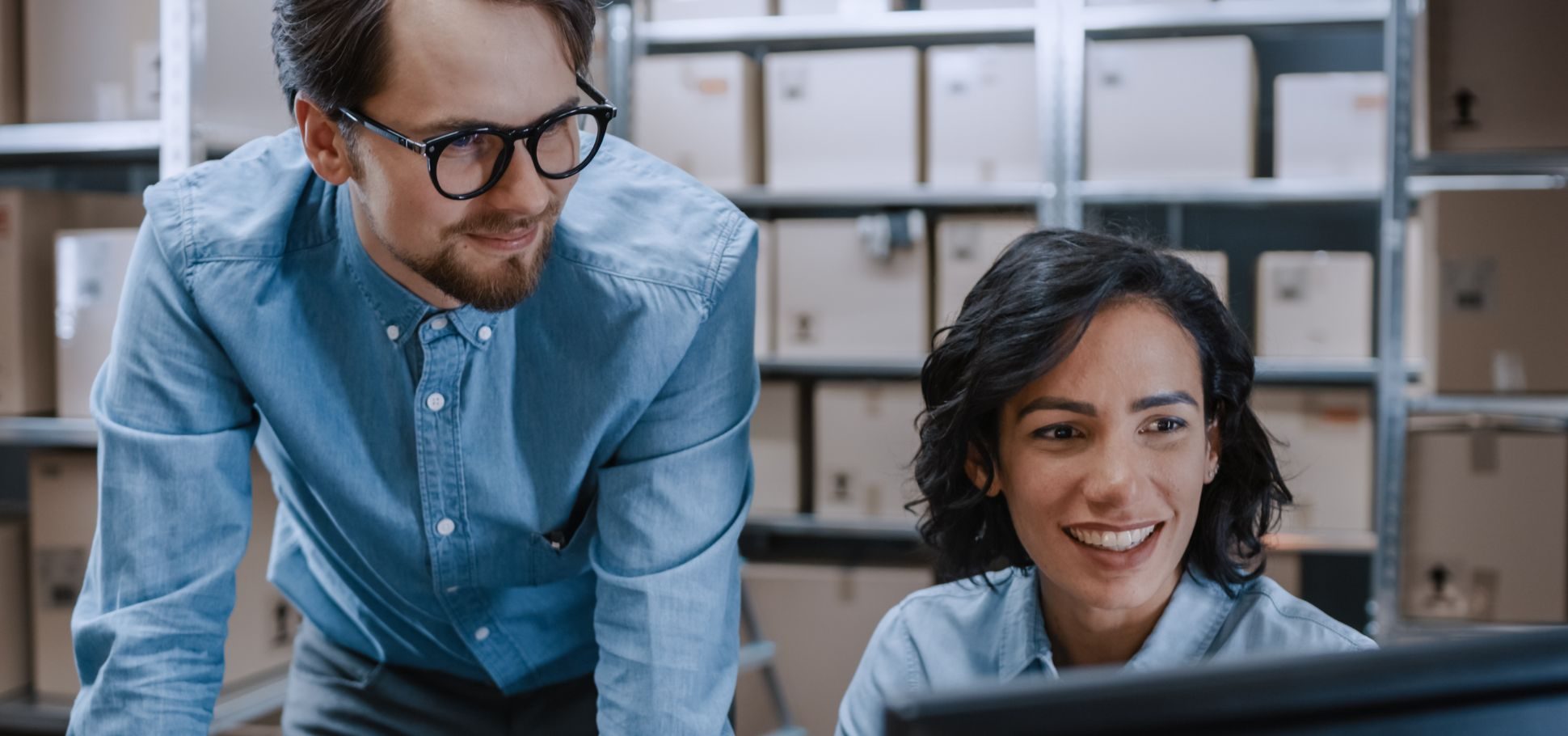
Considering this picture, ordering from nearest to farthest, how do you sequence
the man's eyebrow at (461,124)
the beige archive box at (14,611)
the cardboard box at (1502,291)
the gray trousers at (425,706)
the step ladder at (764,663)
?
1. the man's eyebrow at (461,124)
2. the gray trousers at (425,706)
3. the beige archive box at (14,611)
4. the cardboard box at (1502,291)
5. the step ladder at (764,663)

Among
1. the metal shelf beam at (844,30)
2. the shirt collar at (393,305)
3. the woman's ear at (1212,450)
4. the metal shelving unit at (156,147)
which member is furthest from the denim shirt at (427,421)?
the metal shelf beam at (844,30)

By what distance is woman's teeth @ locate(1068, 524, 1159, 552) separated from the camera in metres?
1.00

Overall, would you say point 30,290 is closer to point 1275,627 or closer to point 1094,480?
point 1094,480

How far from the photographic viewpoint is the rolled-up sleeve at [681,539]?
103 cm

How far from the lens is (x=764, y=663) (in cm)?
268

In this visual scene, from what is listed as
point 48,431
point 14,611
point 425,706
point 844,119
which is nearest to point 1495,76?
point 844,119

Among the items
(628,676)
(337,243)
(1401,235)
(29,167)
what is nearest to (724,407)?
(628,676)

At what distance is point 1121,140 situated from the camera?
2.85 meters

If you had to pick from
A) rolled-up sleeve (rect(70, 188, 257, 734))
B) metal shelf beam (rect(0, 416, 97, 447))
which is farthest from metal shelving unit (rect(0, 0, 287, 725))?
rolled-up sleeve (rect(70, 188, 257, 734))

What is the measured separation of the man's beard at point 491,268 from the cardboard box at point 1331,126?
7.40 feet

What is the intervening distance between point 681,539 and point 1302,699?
718 millimetres

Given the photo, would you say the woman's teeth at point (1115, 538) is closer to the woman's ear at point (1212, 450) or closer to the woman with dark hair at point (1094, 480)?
the woman with dark hair at point (1094, 480)

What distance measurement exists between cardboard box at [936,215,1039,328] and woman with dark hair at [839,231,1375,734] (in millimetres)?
1785

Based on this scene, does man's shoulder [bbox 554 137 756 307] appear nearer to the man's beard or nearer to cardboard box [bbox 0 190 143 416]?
the man's beard
